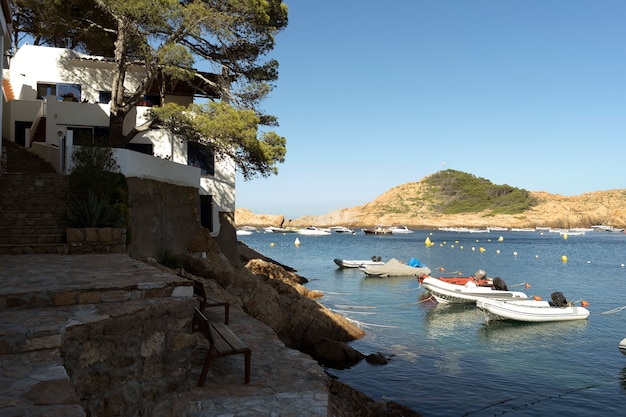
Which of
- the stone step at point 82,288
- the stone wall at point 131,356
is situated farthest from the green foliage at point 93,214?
the stone wall at point 131,356

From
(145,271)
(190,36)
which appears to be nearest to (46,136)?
(190,36)

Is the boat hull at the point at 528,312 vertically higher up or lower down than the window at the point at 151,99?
lower down

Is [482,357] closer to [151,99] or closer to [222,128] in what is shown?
[222,128]

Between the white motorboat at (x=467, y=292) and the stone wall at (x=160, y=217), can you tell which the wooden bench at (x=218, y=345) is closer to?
the stone wall at (x=160, y=217)

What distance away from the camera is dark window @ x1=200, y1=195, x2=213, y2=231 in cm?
2352

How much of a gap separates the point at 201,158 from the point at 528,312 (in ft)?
59.5

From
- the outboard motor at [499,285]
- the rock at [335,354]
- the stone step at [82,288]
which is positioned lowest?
the rock at [335,354]

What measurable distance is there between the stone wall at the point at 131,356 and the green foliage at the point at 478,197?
588ft

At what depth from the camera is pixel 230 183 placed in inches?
998

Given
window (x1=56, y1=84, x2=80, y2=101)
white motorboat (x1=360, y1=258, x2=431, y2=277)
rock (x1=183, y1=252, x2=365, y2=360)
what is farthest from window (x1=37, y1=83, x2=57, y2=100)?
white motorboat (x1=360, y1=258, x2=431, y2=277)

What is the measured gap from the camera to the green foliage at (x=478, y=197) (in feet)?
584

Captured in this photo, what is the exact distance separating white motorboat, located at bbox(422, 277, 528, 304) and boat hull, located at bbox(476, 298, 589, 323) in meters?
3.71

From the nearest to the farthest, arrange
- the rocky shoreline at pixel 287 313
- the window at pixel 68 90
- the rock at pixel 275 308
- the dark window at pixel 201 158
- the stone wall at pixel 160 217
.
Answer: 1. the stone wall at pixel 160 217
2. the rocky shoreline at pixel 287 313
3. the rock at pixel 275 308
4. the dark window at pixel 201 158
5. the window at pixel 68 90

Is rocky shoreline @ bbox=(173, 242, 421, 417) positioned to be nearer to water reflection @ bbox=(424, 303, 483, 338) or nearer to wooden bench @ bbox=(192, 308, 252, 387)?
water reflection @ bbox=(424, 303, 483, 338)
